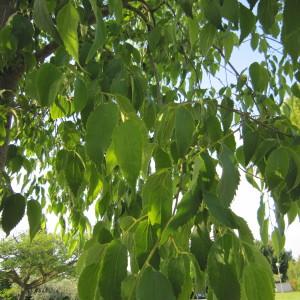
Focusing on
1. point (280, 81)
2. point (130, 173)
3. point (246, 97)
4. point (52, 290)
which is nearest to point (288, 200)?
point (130, 173)

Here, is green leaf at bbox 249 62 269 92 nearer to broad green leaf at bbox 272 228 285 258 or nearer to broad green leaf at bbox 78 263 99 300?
broad green leaf at bbox 272 228 285 258

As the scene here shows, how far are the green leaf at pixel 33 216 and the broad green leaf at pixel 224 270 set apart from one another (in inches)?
18.0

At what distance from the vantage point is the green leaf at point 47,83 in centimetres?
64

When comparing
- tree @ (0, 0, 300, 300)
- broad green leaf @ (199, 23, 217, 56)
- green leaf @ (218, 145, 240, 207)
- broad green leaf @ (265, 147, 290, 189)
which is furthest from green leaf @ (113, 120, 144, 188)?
broad green leaf @ (199, 23, 217, 56)

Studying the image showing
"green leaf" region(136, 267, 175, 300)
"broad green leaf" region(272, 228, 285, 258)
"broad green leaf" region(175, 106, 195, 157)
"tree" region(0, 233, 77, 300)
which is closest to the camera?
"green leaf" region(136, 267, 175, 300)

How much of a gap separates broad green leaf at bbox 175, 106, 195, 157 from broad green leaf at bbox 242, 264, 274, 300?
6.9 inches

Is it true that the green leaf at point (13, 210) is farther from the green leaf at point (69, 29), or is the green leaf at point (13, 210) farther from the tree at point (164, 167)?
the green leaf at point (69, 29)

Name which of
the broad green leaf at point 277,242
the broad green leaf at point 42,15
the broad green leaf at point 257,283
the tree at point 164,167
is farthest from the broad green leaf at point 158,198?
the broad green leaf at point 277,242

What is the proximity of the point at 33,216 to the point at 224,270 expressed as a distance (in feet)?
1.60

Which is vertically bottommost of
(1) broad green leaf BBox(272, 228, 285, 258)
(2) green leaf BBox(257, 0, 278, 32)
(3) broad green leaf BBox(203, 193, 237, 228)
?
(3) broad green leaf BBox(203, 193, 237, 228)

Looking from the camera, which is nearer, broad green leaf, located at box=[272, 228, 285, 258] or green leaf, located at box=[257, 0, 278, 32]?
green leaf, located at box=[257, 0, 278, 32]

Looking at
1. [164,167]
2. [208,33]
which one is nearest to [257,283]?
[164,167]

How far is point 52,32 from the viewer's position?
551mm

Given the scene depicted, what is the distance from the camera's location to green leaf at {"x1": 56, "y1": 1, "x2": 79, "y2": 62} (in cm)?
56
